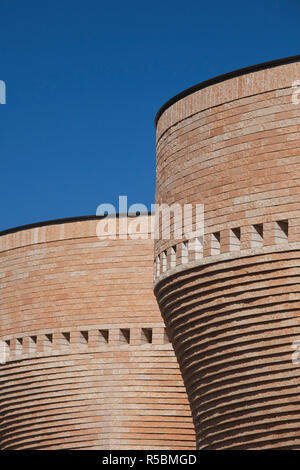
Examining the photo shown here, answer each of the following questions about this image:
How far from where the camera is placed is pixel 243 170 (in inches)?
632

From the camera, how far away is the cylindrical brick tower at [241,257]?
15484 mm

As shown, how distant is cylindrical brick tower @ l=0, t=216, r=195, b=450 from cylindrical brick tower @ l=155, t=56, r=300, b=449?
19.8 ft

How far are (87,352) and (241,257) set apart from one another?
356 inches

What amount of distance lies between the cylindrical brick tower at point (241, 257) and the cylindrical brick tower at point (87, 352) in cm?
603

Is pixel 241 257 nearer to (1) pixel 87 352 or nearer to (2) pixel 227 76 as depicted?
(2) pixel 227 76

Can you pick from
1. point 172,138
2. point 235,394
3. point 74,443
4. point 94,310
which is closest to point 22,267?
point 94,310

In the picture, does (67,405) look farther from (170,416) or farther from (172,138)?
(172,138)

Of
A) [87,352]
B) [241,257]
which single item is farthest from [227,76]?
[87,352]

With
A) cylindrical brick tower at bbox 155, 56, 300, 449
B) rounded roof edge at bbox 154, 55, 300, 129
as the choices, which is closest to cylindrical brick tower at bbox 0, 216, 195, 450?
cylindrical brick tower at bbox 155, 56, 300, 449

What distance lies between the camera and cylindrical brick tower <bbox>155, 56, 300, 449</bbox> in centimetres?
1548

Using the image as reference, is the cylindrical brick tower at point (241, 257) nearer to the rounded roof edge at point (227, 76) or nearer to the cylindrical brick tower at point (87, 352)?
the rounded roof edge at point (227, 76)

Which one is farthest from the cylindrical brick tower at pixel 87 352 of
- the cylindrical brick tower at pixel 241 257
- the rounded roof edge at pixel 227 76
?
the rounded roof edge at pixel 227 76
